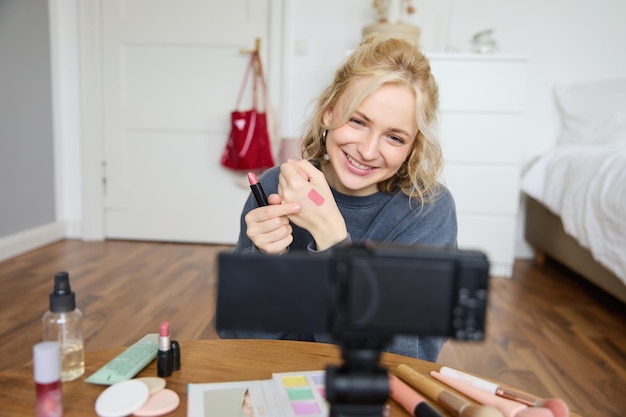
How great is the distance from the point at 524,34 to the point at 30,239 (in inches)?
111

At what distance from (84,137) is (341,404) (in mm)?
3020

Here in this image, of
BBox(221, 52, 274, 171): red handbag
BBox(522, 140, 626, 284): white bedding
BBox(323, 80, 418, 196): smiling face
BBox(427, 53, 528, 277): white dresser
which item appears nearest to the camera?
BBox(323, 80, 418, 196): smiling face

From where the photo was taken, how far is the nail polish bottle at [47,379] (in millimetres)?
Answer: 502

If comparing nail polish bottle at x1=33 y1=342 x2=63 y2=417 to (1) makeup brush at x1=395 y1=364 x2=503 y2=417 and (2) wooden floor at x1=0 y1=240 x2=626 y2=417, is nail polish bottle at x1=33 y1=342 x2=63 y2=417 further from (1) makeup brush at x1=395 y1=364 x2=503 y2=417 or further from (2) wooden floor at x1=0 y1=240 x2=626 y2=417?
(2) wooden floor at x1=0 y1=240 x2=626 y2=417

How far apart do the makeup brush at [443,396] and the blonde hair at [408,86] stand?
16.2 inches

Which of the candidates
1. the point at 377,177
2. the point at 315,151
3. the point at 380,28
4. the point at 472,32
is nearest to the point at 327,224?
the point at 377,177

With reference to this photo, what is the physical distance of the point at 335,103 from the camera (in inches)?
37.9

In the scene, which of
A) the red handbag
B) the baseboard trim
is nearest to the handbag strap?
the red handbag

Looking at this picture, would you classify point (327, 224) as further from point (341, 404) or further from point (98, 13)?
point (98, 13)

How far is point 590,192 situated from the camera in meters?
2.17

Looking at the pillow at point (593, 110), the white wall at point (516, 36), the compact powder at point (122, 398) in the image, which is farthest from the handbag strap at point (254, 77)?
the compact powder at point (122, 398)

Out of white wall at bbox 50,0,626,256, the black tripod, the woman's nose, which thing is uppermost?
white wall at bbox 50,0,626,256

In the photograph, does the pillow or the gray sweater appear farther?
the pillow

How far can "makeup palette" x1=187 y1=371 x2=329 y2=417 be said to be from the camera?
54 centimetres
